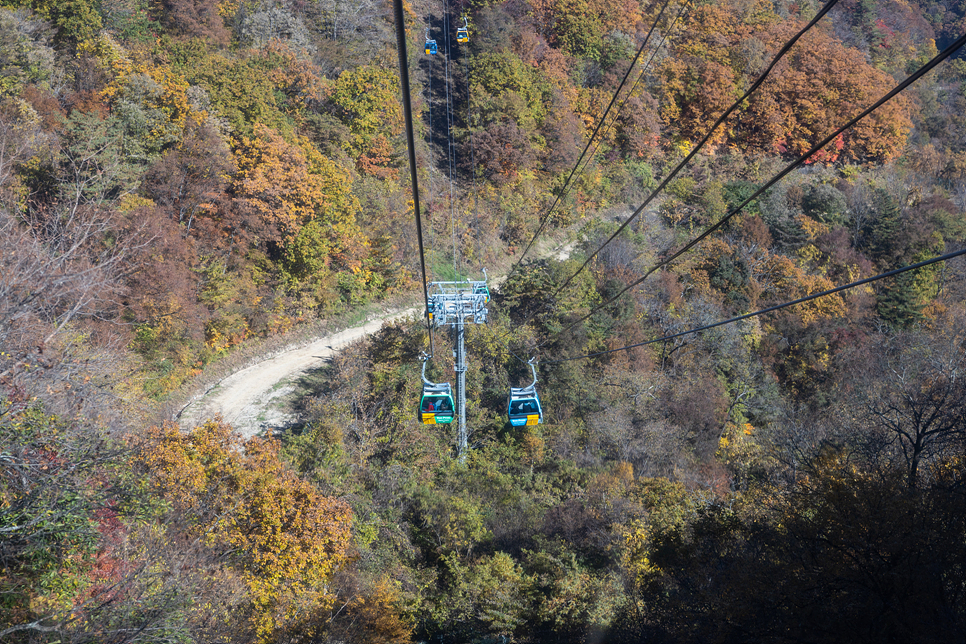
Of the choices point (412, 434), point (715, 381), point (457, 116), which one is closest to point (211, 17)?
point (457, 116)

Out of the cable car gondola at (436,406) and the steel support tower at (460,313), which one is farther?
the steel support tower at (460,313)

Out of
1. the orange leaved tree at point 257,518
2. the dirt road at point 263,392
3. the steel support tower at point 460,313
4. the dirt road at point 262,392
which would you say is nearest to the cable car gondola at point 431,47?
the dirt road at point 263,392

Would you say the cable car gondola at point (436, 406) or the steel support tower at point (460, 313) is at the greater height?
the steel support tower at point (460, 313)

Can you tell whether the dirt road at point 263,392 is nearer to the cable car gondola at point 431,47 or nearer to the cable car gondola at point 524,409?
the cable car gondola at point 524,409

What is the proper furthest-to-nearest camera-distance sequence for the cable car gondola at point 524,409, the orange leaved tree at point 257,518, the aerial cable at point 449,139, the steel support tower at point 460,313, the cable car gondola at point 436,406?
the aerial cable at point 449,139 → the steel support tower at point 460,313 → the cable car gondola at point 524,409 → the cable car gondola at point 436,406 → the orange leaved tree at point 257,518

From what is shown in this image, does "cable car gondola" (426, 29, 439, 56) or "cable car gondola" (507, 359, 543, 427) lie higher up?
"cable car gondola" (426, 29, 439, 56)

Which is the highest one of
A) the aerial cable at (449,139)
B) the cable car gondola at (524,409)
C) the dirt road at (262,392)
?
the aerial cable at (449,139)

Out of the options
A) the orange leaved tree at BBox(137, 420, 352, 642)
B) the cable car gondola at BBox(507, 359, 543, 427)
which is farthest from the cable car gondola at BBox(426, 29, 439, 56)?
the orange leaved tree at BBox(137, 420, 352, 642)

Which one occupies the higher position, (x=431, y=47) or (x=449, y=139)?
(x=431, y=47)

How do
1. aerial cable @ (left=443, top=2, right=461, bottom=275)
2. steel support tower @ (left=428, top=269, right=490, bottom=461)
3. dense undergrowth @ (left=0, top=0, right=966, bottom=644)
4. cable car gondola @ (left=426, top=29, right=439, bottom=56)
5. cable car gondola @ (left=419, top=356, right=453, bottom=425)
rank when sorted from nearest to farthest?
dense undergrowth @ (left=0, top=0, right=966, bottom=644), cable car gondola @ (left=419, top=356, right=453, bottom=425), steel support tower @ (left=428, top=269, right=490, bottom=461), aerial cable @ (left=443, top=2, right=461, bottom=275), cable car gondola @ (left=426, top=29, right=439, bottom=56)

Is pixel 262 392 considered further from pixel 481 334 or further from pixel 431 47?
pixel 431 47

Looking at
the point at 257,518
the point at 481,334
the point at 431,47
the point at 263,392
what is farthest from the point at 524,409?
the point at 431,47

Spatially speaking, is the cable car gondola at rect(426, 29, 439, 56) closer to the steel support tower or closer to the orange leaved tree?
the steel support tower
